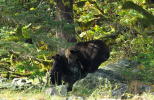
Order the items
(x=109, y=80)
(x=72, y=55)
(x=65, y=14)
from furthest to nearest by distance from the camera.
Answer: (x=65, y=14)
(x=72, y=55)
(x=109, y=80)

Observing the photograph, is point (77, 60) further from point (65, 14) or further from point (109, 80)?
point (65, 14)

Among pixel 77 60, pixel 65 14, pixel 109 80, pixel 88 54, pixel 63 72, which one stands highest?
pixel 65 14

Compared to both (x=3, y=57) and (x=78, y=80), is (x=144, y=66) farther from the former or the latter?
(x=3, y=57)

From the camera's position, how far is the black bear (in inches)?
402

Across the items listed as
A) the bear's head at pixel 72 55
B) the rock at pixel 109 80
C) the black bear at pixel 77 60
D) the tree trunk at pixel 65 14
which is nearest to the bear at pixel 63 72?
the black bear at pixel 77 60

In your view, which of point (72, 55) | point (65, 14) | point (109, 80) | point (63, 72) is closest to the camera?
point (109, 80)

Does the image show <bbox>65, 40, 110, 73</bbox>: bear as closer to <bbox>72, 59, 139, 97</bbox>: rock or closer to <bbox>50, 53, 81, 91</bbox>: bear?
<bbox>50, 53, 81, 91</bbox>: bear

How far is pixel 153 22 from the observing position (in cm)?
909

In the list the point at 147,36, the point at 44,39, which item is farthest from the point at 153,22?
the point at 44,39

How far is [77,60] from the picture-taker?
10328 millimetres

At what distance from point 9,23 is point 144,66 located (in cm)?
490

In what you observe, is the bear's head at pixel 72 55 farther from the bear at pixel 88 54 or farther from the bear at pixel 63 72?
the bear at pixel 63 72

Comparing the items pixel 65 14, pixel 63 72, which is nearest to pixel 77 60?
pixel 63 72

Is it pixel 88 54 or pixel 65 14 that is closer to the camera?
pixel 88 54
